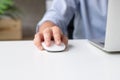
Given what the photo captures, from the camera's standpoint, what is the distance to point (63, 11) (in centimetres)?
111

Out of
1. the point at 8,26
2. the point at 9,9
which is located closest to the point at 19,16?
the point at 9,9

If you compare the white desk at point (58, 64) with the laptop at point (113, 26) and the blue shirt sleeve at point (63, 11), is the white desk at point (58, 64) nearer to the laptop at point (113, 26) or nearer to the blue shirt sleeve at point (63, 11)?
the laptop at point (113, 26)

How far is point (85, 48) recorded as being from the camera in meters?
0.77

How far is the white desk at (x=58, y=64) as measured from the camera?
20.1 inches

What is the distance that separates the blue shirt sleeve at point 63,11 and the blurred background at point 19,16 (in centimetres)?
171

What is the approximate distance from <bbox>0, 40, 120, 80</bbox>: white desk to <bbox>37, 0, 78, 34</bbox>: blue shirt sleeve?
29 cm

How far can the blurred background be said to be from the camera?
2.96m

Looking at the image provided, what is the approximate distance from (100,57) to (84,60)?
5cm

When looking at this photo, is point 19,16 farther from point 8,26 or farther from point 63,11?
point 63,11

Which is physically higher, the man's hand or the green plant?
the green plant

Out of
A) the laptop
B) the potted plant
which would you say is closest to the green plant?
the potted plant

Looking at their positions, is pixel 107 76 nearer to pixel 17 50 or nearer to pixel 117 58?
pixel 117 58

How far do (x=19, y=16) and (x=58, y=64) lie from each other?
2727 mm

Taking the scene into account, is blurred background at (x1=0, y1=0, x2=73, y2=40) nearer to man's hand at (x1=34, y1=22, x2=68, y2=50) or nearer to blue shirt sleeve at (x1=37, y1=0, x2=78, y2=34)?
blue shirt sleeve at (x1=37, y1=0, x2=78, y2=34)
